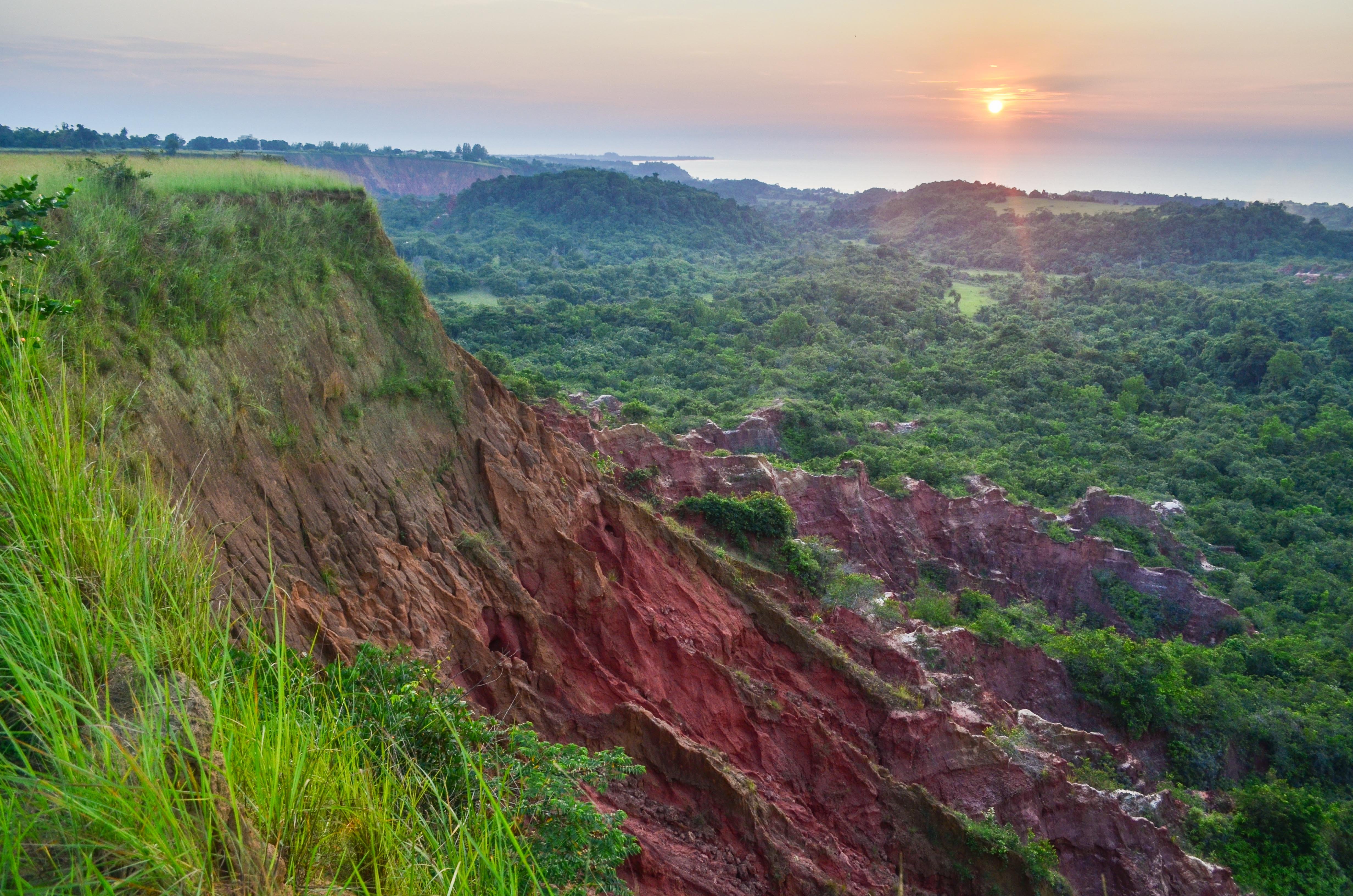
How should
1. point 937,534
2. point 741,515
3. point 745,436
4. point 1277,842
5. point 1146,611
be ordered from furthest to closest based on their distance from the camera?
point 745,436
point 937,534
point 1146,611
point 741,515
point 1277,842

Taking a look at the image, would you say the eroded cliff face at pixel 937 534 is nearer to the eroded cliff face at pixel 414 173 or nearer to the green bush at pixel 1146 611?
the green bush at pixel 1146 611

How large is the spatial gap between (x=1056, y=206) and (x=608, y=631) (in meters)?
124

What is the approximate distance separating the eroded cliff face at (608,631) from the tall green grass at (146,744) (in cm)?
289

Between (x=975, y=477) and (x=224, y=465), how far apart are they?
2380cm

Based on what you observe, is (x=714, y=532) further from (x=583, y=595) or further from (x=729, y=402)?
(x=729, y=402)

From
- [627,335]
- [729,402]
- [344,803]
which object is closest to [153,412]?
[344,803]

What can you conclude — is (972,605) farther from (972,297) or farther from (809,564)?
(972,297)

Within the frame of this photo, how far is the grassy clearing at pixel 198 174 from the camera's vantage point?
9023mm

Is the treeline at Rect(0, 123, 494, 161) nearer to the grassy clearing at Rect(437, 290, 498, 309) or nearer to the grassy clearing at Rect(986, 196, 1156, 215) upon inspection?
the grassy clearing at Rect(437, 290, 498, 309)

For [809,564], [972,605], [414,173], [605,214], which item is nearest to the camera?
[809,564]

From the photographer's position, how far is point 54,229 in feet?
25.0

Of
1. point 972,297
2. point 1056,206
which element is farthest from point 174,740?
point 1056,206

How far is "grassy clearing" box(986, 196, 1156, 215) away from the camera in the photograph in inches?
4286

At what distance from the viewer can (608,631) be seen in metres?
11.7
